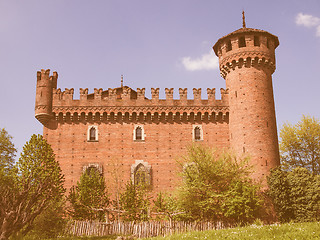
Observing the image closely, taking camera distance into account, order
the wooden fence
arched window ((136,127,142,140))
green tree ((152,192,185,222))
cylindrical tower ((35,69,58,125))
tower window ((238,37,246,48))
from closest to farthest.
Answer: the wooden fence
green tree ((152,192,185,222))
cylindrical tower ((35,69,58,125))
arched window ((136,127,142,140))
tower window ((238,37,246,48))

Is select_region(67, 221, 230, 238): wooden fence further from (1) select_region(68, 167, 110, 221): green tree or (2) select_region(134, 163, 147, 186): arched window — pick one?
(2) select_region(134, 163, 147, 186): arched window

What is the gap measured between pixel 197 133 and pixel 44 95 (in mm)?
14072

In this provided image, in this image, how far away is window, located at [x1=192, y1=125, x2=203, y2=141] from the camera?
2890 centimetres

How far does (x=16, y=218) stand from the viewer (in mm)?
16922

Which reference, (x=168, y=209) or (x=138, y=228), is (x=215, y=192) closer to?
(x=168, y=209)

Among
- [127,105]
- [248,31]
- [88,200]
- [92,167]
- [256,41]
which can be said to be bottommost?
[88,200]

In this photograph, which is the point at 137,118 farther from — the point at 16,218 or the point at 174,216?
the point at 16,218

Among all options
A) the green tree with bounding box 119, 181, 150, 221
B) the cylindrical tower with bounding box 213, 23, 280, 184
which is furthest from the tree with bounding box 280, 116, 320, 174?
the green tree with bounding box 119, 181, 150, 221

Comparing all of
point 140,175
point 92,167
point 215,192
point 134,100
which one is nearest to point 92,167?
point 92,167

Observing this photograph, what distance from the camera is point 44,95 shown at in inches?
1132

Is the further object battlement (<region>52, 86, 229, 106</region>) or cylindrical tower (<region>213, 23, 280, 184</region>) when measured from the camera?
battlement (<region>52, 86, 229, 106</region>)

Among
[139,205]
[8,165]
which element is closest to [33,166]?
[139,205]

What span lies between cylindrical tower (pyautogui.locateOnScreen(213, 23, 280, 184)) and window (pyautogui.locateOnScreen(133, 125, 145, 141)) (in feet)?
25.8

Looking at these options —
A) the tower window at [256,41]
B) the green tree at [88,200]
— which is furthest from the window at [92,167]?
the tower window at [256,41]
